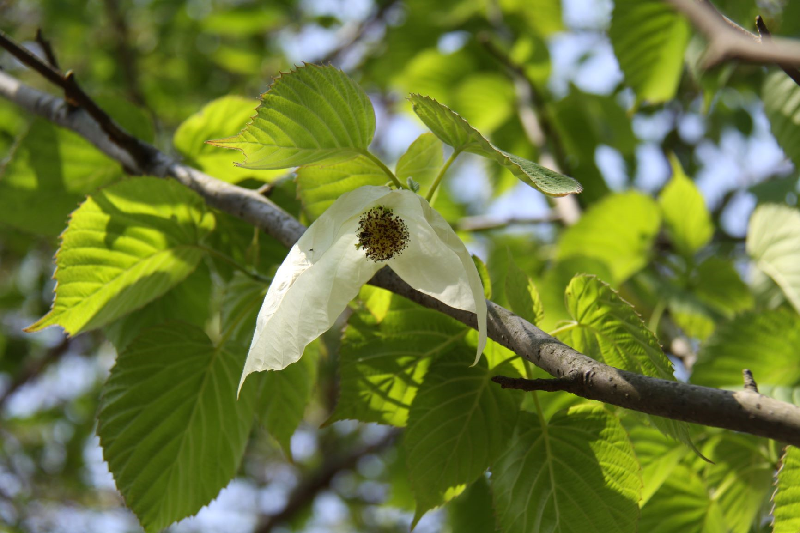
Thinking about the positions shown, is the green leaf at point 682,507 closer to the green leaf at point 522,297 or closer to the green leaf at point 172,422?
the green leaf at point 522,297

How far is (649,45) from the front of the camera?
1.28 meters

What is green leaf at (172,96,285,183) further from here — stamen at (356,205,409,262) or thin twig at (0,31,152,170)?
stamen at (356,205,409,262)

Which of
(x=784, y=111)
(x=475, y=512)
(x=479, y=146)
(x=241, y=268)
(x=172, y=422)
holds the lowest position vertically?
(x=475, y=512)

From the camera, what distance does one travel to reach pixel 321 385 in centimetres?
280

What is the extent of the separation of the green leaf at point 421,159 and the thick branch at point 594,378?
144 millimetres

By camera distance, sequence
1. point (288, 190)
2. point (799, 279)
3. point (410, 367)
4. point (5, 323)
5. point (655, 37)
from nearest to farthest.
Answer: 1. point (410, 367)
2. point (288, 190)
3. point (799, 279)
4. point (655, 37)
5. point (5, 323)

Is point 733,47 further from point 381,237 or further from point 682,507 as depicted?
point 682,507

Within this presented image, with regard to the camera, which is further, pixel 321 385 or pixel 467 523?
pixel 321 385

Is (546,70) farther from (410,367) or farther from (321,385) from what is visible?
(321,385)

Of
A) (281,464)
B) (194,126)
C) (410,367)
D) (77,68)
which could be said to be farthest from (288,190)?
(281,464)

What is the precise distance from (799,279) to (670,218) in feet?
1.03

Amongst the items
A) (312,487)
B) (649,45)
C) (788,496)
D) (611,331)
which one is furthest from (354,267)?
(312,487)

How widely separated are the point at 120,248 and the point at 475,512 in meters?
0.71

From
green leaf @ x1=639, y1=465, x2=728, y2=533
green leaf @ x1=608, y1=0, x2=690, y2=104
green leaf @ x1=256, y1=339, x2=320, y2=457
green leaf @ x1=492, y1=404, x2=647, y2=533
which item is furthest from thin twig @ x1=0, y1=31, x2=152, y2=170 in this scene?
green leaf @ x1=608, y1=0, x2=690, y2=104
